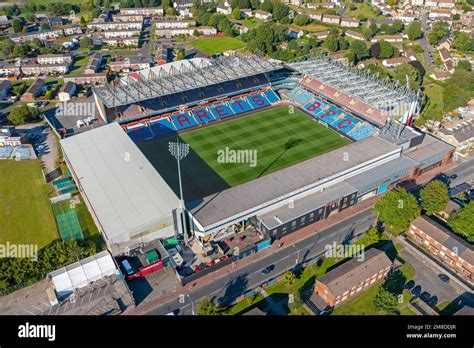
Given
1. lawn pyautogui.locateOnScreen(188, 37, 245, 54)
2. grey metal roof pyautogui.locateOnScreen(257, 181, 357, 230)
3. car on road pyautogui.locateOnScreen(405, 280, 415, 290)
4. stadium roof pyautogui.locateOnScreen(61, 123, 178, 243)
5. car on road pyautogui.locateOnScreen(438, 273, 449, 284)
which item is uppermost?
stadium roof pyautogui.locateOnScreen(61, 123, 178, 243)

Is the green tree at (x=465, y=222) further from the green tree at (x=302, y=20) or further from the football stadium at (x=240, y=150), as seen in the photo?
the green tree at (x=302, y=20)

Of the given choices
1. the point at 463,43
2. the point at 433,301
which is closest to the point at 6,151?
the point at 433,301

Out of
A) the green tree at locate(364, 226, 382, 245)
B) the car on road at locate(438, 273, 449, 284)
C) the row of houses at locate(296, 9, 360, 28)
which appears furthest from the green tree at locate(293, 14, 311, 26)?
the car on road at locate(438, 273, 449, 284)

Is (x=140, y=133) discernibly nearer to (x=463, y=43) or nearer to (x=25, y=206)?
(x=25, y=206)

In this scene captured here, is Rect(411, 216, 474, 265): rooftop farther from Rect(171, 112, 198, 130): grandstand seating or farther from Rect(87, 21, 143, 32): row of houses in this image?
Rect(87, 21, 143, 32): row of houses

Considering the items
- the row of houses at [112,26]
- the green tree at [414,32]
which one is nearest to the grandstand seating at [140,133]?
the row of houses at [112,26]

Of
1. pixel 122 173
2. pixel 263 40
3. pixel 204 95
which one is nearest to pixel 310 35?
pixel 263 40

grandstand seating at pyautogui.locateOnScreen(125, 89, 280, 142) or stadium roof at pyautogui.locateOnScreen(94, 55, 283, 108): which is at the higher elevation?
stadium roof at pyautogui.locateOnScreen(94, 55, 283, 108)
